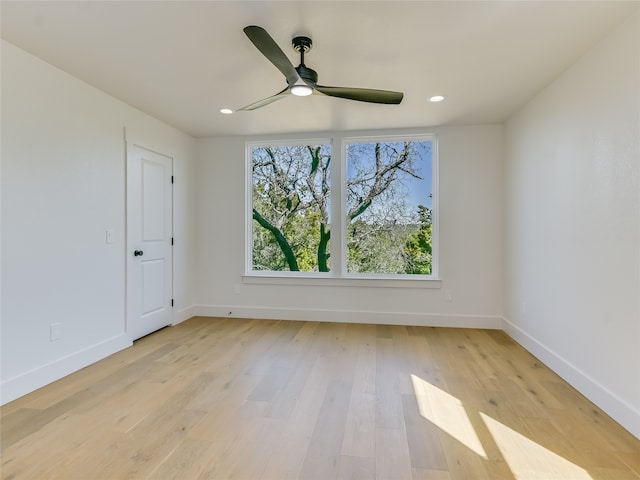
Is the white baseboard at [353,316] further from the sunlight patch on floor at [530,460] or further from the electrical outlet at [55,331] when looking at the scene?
the sunlight patch on floor at [530,460]

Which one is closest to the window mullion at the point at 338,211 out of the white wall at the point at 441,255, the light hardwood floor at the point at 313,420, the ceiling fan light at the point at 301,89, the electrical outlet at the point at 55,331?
the white wall at the point at 441,255

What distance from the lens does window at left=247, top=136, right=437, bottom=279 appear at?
4258 mm

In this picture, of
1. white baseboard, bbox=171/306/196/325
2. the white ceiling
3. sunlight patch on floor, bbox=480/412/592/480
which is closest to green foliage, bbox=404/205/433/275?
the white ceiling

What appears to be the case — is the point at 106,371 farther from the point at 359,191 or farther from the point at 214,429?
the point at 359,191

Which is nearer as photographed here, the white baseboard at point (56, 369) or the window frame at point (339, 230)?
the white baseboard at point (56, 369)

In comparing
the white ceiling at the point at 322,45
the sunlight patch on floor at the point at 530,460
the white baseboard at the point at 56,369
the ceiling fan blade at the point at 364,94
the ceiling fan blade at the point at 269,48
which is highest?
the white ceiling at the point at 322,45

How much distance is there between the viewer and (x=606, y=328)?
7.16ft

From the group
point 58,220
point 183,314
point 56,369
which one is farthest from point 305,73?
point 183,314

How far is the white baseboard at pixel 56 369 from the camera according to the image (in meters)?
2.27

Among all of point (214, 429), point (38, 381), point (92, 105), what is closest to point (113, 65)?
point (92, 105)

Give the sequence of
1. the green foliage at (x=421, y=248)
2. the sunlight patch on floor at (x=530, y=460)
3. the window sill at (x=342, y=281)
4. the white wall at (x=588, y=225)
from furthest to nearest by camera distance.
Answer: the green foliage at (x=421, y=248)
the window sill at (x=342, y=281)
the white wall at (x=588, y=225)
the sunlight patch on floor at (x=530, y=460)

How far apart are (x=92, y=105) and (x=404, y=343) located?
12.1 ft

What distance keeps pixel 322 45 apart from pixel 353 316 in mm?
3070

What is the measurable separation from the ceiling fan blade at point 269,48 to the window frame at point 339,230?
2.27 metres
